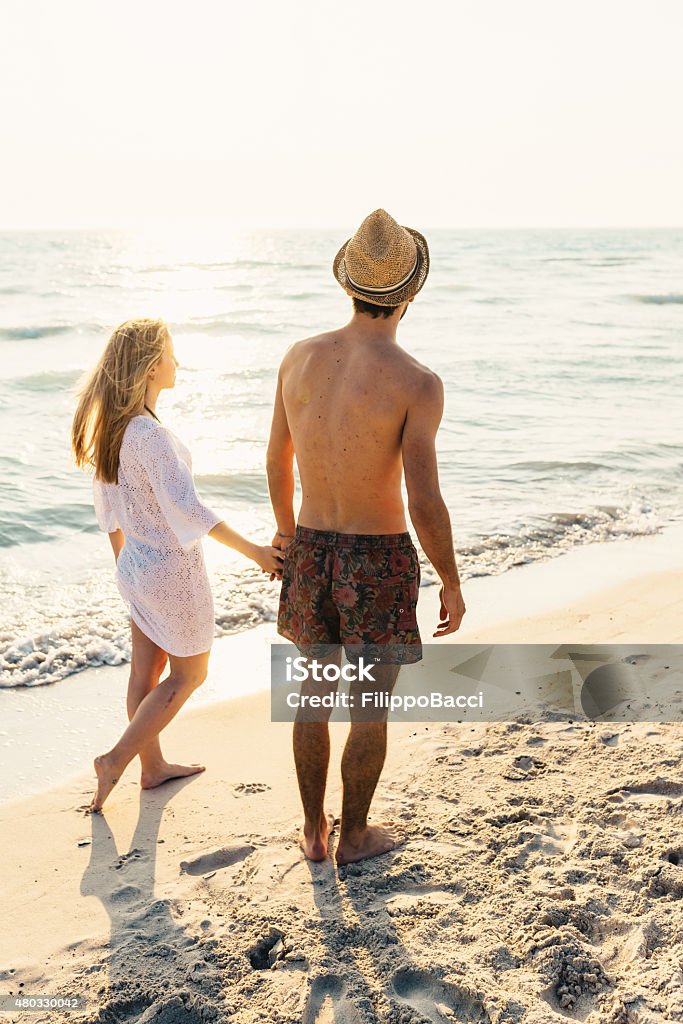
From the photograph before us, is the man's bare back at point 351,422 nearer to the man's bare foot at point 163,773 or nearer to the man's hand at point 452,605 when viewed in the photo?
the man's hand at point 452,605

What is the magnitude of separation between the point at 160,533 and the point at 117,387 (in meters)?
0.53

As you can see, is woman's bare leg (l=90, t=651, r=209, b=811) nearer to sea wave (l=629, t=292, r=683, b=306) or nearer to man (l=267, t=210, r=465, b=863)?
man (l=267, t=210, r=465, b=863)

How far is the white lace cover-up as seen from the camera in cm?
320

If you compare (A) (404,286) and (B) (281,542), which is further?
(B) (281,542)

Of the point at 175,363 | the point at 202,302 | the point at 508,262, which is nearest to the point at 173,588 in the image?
the point at 175,363

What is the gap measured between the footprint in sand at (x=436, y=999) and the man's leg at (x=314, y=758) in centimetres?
64

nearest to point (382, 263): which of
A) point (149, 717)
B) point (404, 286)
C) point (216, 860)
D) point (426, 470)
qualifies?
point (404, 286)

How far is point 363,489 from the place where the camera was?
9.50 feet

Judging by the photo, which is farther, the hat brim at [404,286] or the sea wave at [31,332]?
the sea wave at [31,332]

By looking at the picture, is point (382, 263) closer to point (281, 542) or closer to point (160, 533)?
point (281, 542)

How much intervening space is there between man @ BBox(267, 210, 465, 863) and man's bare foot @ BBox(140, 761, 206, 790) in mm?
810

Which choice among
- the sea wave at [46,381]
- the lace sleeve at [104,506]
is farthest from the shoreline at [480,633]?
the sea wave at [46,381]

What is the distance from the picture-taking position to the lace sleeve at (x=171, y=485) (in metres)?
3.19

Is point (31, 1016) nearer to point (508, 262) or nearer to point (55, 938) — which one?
Answer: point (55, 938)
